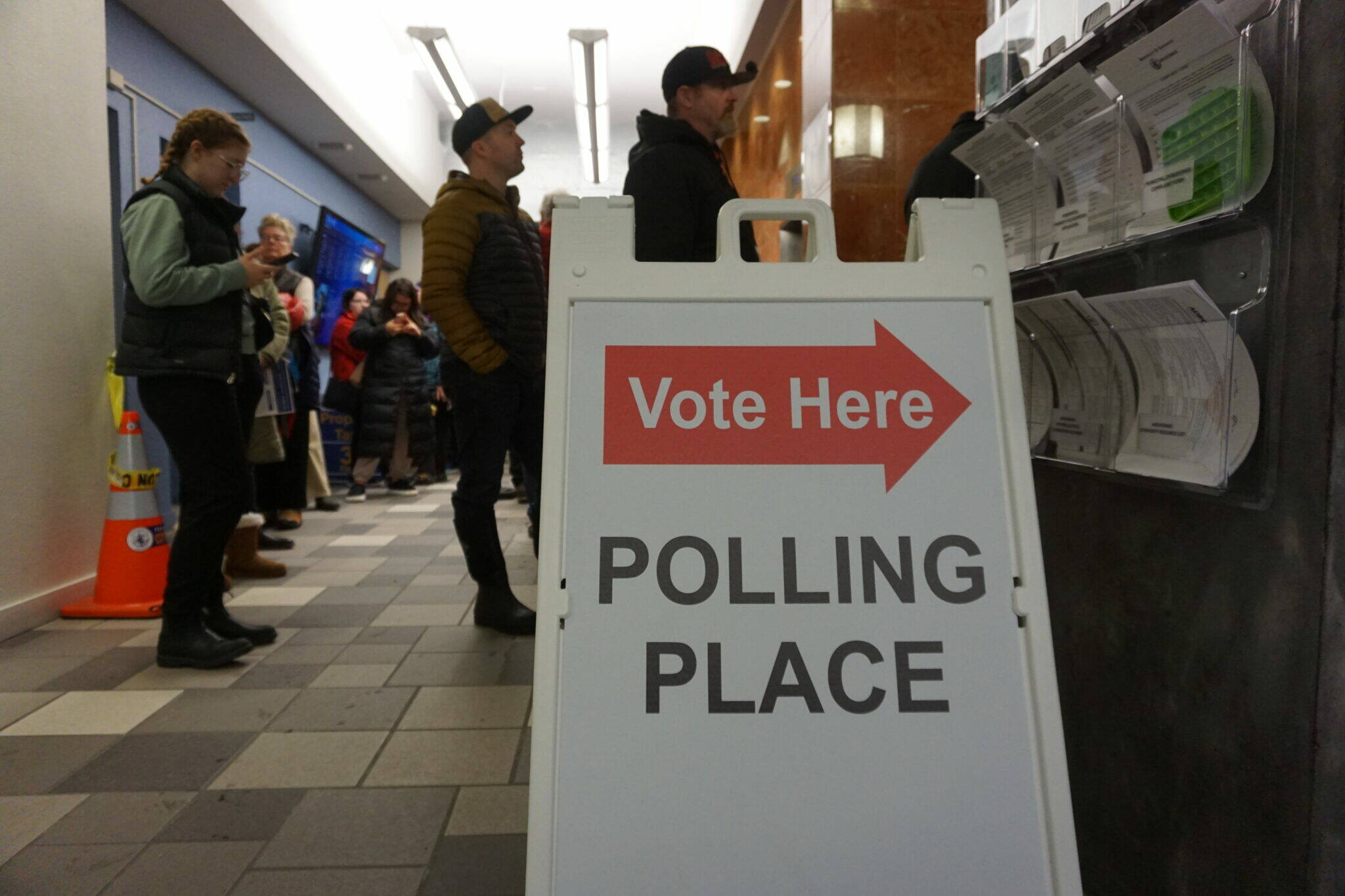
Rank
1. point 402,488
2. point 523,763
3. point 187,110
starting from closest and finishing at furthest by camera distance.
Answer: point 523,763 → point 187,110 → point 402,488

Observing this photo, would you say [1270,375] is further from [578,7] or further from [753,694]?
[578,7]

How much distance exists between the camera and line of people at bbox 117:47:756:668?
7.07 ft

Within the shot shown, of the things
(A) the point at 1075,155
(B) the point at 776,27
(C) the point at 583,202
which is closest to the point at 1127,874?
(A) the point at 1075,155

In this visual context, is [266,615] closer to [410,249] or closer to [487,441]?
[487,441]

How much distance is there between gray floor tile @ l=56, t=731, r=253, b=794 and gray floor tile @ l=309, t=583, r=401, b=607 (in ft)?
3.90

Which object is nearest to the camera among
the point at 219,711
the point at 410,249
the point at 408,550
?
the point at 219,711

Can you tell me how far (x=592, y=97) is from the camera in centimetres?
734

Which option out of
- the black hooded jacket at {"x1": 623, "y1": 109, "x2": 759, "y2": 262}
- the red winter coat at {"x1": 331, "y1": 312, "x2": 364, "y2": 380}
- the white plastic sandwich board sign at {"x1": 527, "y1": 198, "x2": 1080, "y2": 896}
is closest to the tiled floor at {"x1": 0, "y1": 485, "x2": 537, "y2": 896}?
the white plastic sandwich board sign at {"x1": 527, "y1": 198, "x2": 1080, "y2": 896}

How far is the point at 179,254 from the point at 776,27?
12.5 ft

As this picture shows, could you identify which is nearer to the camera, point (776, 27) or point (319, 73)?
point (776, 27)

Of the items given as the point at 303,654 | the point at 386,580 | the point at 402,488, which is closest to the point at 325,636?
the point at 303,654

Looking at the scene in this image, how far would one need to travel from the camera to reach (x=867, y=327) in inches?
39.0

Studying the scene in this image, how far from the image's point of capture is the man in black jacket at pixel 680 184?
2.03m

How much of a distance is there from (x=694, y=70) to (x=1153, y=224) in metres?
1.59
